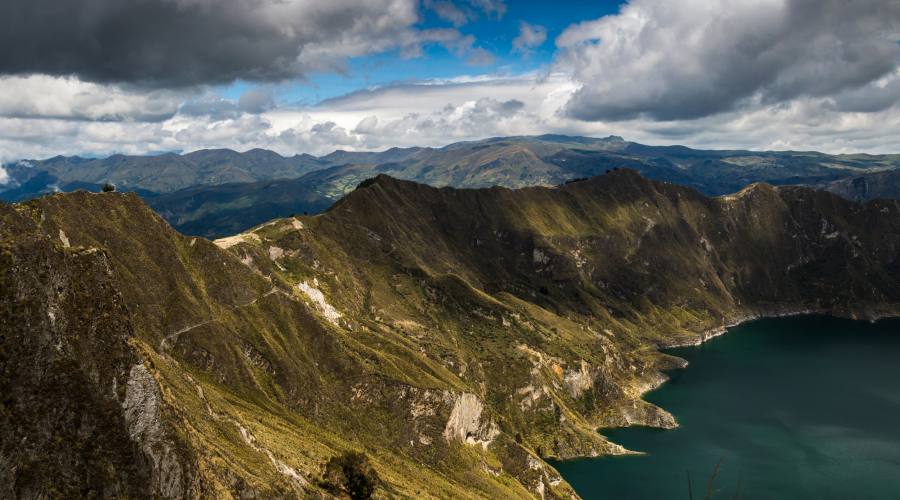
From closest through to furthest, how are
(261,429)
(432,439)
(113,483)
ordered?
1. (113,483)
2. (261,429)
3. (432,439)

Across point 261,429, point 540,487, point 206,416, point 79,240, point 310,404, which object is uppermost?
point 79,240

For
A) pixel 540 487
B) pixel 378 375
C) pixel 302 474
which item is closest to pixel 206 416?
pixel 302 474

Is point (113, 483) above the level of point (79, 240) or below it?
below

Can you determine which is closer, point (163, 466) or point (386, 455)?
point (163, 466)

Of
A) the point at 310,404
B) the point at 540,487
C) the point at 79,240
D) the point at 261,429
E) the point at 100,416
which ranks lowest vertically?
the point at 540,487

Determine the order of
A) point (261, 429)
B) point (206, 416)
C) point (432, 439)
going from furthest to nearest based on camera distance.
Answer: point (432, 439), point (261, 429), point (206, 416)

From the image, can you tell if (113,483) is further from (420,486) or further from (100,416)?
(420,486)

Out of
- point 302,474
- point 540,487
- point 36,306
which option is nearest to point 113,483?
point 36,306

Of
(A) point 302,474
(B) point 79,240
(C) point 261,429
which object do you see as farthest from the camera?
(B) point 79,240

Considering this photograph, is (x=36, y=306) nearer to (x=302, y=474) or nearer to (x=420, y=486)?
(x=302, y=474)
